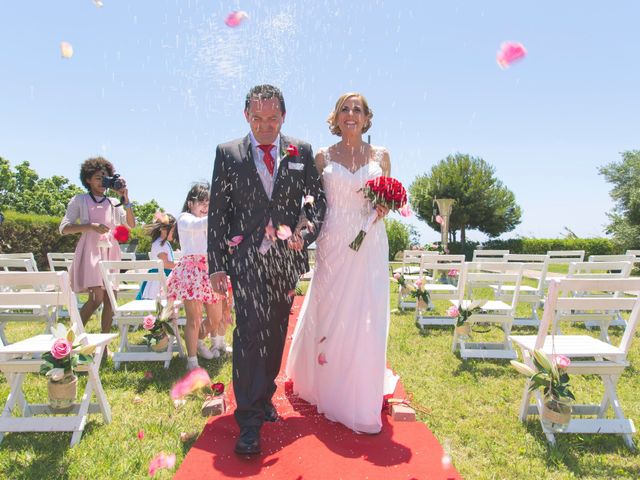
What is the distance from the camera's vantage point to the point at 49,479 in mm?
2777

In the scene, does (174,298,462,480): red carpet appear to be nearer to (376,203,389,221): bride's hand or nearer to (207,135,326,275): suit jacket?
(207,135,326,275): suit jacket

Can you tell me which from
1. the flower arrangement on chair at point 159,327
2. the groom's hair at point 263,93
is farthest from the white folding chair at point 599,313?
the flower arrangement on chair at point 159,327

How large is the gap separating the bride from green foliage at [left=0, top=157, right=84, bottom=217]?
48536 millimetres

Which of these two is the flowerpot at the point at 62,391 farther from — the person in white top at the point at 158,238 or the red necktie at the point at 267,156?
the person in white top at the point at 158,238

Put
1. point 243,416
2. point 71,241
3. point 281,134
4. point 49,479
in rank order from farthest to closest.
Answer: point 71,241 < point 281,134 < point 243,416 < point 49,479

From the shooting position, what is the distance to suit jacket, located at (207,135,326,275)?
10.5 ft

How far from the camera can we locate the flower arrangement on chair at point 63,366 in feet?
10.3

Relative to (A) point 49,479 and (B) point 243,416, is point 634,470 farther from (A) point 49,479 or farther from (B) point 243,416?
(A) point 49,479

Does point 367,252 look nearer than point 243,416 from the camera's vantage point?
No

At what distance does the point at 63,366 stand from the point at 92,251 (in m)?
2.49

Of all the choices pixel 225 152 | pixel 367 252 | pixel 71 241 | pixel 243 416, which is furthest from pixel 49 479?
pixel 71 241

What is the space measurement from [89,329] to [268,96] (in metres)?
5.90

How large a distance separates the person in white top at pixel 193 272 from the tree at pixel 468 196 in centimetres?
3610

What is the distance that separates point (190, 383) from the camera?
14.8ft
